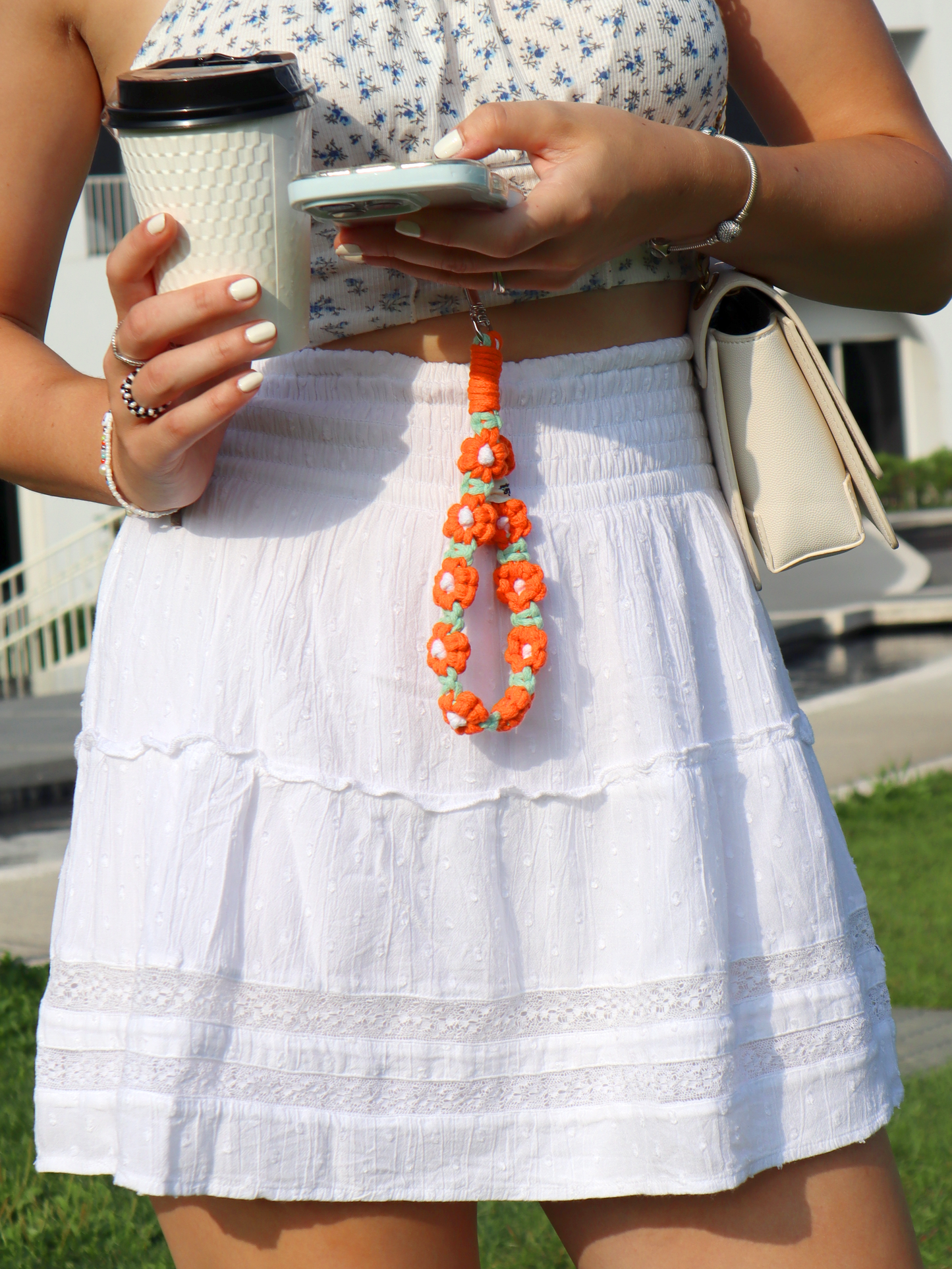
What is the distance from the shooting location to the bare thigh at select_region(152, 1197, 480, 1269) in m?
1.19

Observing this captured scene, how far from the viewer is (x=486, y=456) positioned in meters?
1.19

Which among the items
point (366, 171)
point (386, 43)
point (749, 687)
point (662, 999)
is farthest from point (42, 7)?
point (662, 999)

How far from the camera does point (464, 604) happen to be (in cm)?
118

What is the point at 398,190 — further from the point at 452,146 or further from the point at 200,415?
the point at 200,415

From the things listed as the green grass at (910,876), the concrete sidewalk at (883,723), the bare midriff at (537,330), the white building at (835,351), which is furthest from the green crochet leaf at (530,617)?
the white building at (835,351)

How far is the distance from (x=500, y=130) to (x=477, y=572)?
14.6 inches

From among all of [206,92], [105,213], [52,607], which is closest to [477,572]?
[206,92]

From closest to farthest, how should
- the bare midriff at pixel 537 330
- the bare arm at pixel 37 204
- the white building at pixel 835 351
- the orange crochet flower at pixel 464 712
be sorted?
the orange crochet flower at pixel 464 712
the bare midriff at pixel 537 330
the bare arm at pixel 37 204
the white building at pixel 835 351

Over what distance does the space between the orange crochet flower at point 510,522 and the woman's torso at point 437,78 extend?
0.15 metres

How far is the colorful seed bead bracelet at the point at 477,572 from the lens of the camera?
1.17 m

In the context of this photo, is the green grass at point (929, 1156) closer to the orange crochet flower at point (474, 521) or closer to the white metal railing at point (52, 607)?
the orange crochet flower at point (474, 521)

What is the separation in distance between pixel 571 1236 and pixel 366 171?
36.8 inches

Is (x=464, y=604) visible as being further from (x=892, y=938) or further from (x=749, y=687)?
(x=892, y=938)

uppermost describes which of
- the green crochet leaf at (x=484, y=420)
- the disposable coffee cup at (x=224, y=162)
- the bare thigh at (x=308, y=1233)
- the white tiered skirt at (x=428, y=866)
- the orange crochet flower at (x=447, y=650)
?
the disposable coffee cup at (x=224, y=162)
